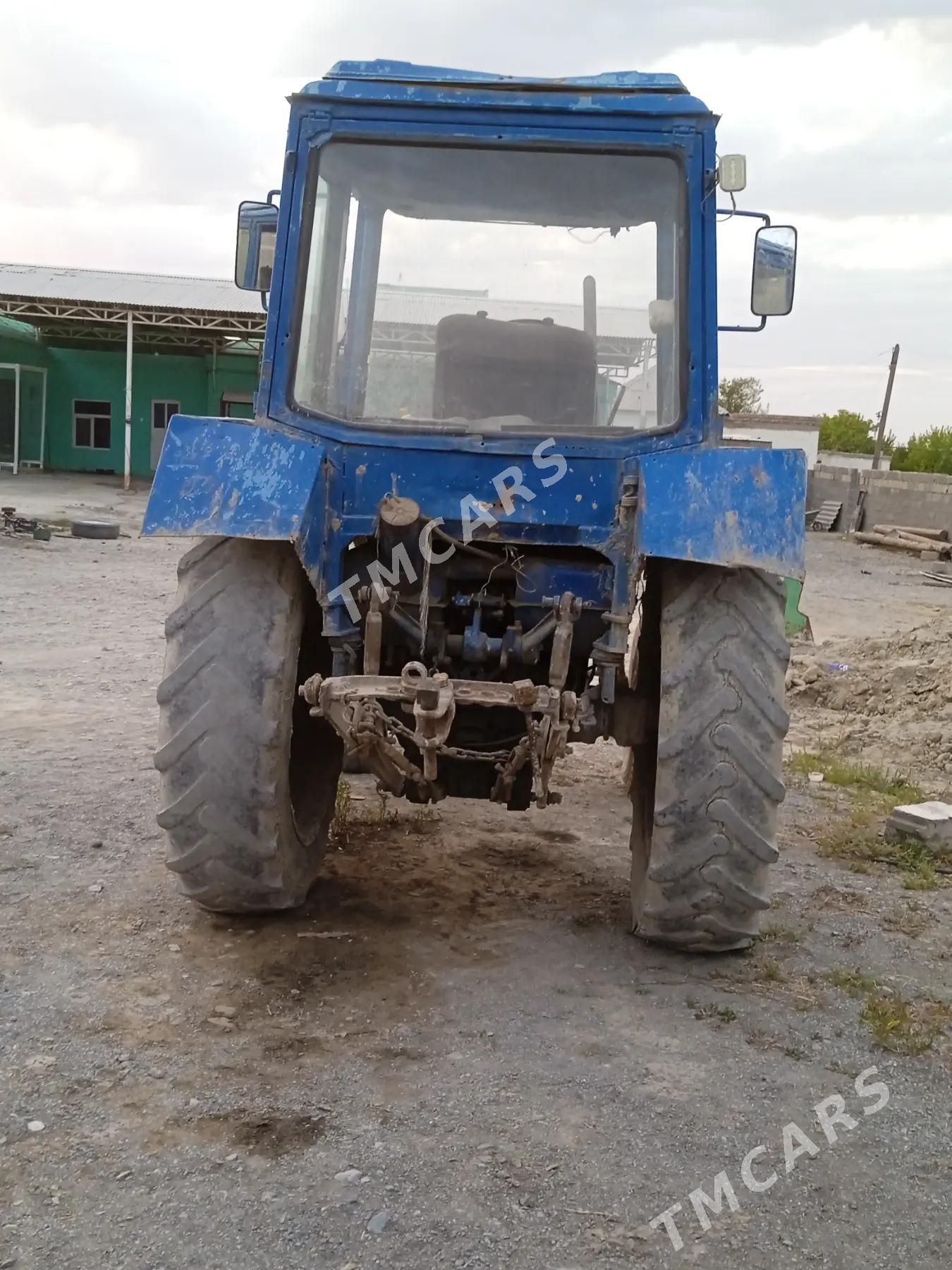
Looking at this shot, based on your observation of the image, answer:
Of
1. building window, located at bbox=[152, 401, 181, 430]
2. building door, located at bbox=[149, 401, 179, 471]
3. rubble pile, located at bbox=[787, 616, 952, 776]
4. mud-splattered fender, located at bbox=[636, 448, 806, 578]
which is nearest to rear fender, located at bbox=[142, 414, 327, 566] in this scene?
mud-splattered fender, located at bbox=[636, 448, 806, 578]

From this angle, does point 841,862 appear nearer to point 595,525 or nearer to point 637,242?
point 595,525

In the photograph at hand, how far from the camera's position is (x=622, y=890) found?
14.0 feet

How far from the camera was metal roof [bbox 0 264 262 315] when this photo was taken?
21.0 meters

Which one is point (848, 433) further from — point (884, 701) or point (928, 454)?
point (884, 701)

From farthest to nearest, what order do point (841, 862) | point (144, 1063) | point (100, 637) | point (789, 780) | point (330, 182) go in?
point (100, 637) < point (789, 780) < point (841, 862) < point (330, 182) < point (144, 1063)

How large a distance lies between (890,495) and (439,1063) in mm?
22515

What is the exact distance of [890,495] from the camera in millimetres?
23438

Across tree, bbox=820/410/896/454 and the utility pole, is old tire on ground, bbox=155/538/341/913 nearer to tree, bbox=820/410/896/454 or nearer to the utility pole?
the utility pole

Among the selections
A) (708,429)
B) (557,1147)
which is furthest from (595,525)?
(557,1147)

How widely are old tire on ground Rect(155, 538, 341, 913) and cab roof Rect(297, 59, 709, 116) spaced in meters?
1.40

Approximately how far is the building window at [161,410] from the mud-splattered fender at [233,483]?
2308 cm

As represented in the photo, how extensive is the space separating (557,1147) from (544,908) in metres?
1.46

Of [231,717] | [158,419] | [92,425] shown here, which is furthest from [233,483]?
[92,425]

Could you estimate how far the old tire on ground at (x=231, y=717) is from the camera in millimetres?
3301
